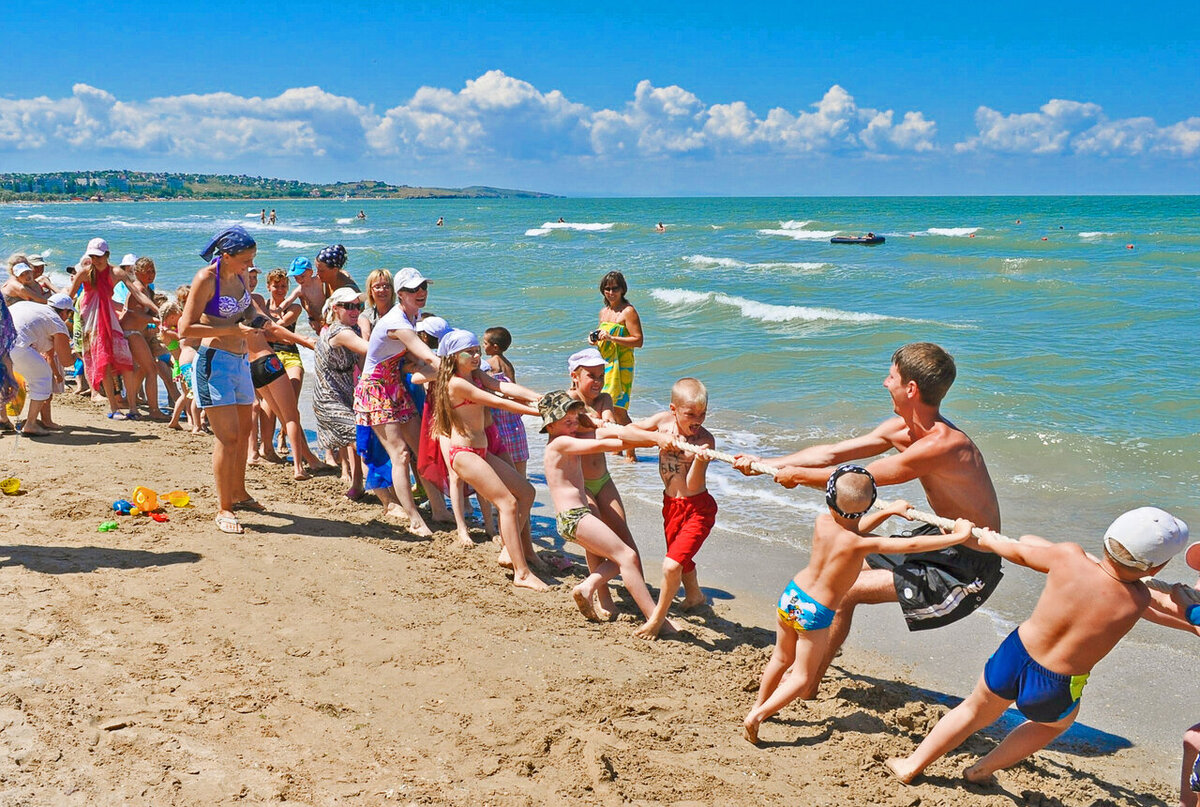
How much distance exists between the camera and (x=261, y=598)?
5.11m

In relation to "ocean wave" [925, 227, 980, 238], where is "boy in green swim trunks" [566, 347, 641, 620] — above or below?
below

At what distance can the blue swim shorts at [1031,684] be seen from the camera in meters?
3.50

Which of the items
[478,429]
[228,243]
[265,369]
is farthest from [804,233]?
[228,243]

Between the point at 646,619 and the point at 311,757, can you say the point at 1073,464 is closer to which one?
the point at 646,619

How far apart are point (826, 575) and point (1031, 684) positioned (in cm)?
90

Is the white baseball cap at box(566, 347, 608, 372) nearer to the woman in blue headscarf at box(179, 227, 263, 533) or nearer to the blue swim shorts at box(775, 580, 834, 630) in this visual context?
the blue swim shorts at box(775, 580, 834, 630)

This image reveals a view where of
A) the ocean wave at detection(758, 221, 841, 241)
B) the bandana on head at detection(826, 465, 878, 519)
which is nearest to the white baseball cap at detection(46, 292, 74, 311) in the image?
the bandana on head at detection(826, 465, 878, 519)

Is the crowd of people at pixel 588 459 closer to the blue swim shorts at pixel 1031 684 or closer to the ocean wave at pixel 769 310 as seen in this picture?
the blue swim shorts at pixel 1031 684

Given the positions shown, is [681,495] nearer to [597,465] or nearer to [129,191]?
[597,465]

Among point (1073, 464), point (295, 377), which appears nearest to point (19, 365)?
point (295, 377)

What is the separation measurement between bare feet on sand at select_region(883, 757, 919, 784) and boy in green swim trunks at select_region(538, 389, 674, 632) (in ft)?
5.09

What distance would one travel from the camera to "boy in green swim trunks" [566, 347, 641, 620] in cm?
549

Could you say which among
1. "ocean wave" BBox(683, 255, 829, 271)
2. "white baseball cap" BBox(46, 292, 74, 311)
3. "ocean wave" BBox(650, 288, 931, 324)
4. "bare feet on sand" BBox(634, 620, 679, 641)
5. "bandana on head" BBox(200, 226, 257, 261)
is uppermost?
"bandana on head" BBox(200, 226, 257, 261)

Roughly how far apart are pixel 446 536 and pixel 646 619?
1.84 metres
